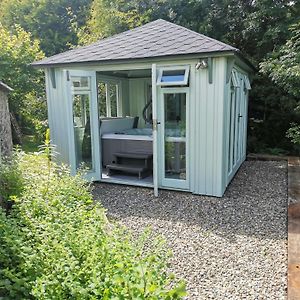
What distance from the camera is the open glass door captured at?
19.1 feet

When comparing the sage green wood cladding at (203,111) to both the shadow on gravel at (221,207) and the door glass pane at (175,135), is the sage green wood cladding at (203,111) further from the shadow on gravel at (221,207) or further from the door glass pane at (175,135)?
the shadow on gravel at (221,207)

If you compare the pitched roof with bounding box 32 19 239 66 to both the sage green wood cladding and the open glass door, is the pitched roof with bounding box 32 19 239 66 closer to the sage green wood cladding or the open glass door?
the sage green wood cladding

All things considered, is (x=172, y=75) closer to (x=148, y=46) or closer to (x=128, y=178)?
(x=148, y=46)

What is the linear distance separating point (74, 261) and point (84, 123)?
4274mm

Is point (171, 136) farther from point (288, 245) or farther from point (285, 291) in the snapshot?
point (285, 291)

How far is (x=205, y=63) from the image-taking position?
16.3ft

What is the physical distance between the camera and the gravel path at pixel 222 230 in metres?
2.93

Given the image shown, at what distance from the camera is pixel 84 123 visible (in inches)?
239

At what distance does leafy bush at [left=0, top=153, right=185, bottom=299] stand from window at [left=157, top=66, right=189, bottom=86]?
2.93 m

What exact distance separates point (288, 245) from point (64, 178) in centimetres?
268

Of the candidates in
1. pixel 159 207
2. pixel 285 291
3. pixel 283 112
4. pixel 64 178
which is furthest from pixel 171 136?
pixel 283 112

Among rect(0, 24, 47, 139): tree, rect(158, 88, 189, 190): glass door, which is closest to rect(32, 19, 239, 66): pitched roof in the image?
rect(158, 88, 189, 190): glass door

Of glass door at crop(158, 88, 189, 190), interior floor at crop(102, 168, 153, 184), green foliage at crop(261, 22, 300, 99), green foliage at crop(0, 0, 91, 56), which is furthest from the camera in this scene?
green foliage at crop(0, 0, 91, 56)

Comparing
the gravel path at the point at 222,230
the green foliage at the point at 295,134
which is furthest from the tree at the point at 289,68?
the gravel path at the point at 222,230
